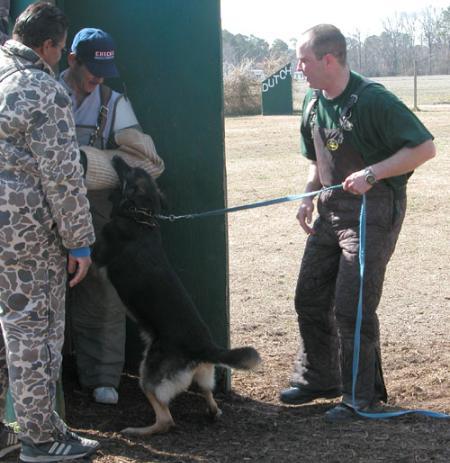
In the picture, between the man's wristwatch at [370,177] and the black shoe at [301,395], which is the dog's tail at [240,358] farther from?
the man's wristwatch at [370,177]

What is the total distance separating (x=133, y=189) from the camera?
4.49 metres

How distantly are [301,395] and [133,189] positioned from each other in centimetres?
158

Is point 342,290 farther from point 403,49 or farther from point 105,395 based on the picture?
point 403,49

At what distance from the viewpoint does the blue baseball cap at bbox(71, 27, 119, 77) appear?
428 cm

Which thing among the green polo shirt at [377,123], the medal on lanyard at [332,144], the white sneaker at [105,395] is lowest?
the white sneaker at [105,395]

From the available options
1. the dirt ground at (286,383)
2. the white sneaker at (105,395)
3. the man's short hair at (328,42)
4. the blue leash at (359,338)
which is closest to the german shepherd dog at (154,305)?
the dirt ground at (286,383)

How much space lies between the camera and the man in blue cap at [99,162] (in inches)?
171

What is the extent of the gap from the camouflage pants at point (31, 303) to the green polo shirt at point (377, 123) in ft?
5.32

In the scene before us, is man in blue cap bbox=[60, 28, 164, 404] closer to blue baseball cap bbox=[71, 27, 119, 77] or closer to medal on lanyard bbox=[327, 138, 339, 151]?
blue baseball cap bbox=[71, 27, 119, 77]

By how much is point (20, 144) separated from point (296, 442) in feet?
6.52

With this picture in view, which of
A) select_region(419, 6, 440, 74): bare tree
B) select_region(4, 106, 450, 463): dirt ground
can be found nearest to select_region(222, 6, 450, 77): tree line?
select_region(419, 6, 440, 74): bare tree

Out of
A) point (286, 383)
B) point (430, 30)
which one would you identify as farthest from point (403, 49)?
point (286, 383)

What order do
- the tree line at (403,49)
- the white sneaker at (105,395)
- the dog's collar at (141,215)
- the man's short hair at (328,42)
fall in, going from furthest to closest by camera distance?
1. the tree line at (403,49)
2. the white sneaker at (105,395)
3. the dog's collar at (141,215)
4. the man's short hair at (328,42)

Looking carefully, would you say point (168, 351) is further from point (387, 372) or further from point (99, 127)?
point (387, 372)
